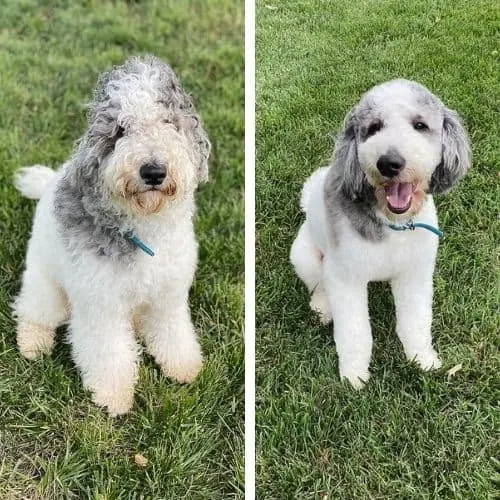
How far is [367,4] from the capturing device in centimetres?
164

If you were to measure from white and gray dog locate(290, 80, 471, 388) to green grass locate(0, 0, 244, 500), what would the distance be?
301mm

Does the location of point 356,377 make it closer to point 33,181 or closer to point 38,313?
point 38,313

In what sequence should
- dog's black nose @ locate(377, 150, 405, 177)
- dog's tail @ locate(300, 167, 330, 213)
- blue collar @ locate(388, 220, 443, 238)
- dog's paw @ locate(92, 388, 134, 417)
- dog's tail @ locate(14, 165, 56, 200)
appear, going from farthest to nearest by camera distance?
dog's tail @ locate(14, 165, 56, 200) < dog's paw @ locate(92, 388, 134, 417) < dog's tail @ locate(300, 167, 330, 213) < blue collar @ locate(388, 220, 443, 238) < dog's black nose @ locate(377, 150, 405, 177)

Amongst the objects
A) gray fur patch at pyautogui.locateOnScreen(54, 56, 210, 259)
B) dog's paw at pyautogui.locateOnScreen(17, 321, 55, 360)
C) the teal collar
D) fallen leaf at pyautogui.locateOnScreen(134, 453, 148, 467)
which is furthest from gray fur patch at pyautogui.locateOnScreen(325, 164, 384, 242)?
dog's paw at pyautogui.locateOnScreen(17, 321, 55, 360)

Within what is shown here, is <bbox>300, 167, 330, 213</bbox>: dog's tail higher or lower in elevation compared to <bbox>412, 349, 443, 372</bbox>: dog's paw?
higher

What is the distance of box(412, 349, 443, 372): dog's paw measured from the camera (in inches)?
62.6

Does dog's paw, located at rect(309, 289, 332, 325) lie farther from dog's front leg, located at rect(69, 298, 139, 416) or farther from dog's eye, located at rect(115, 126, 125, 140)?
dog's eye, located at rect(115, 126, 125, 140)

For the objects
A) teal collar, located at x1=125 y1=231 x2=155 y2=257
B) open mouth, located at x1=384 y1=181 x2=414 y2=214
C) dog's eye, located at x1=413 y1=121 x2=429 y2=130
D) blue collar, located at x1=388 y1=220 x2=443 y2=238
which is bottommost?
teal collar, located at x1=125 y1=231 x2=155 y2=257

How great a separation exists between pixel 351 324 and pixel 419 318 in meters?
0.14

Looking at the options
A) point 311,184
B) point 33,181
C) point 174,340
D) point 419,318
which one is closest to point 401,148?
point 311,184

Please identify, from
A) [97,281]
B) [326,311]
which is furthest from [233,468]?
[97,281]

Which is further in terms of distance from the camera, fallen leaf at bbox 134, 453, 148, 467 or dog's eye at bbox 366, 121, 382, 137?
fallen leaf at bbox 134, 453, 148, 467

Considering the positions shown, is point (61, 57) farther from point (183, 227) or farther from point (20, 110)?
point (183, 227)

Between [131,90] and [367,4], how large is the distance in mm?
560
